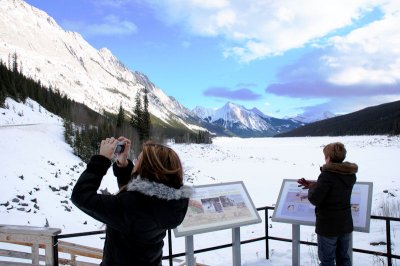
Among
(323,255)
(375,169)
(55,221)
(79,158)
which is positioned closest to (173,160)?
(323,255)

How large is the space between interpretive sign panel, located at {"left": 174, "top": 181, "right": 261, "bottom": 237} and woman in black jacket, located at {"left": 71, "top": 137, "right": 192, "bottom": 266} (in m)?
2.20

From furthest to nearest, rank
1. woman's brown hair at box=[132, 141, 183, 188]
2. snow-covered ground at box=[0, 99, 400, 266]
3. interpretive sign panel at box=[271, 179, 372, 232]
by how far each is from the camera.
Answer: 1. snow-covered ground at box=[0, 99, 400, 266]
2. interpretive sign panel at box=[271, 179, 372, 232]
3. woman's brown hair at box=[132, 141, 183, 188]

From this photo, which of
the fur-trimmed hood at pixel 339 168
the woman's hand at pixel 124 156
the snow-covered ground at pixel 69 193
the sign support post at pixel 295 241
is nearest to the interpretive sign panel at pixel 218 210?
the sign support post at pixel 295 241

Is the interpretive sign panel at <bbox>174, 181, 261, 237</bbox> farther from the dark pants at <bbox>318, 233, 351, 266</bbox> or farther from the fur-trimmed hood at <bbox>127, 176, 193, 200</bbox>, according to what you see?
the fur-trimmed hood at <bbox>127, 176, 193, 200</bbox>

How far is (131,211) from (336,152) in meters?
2.97

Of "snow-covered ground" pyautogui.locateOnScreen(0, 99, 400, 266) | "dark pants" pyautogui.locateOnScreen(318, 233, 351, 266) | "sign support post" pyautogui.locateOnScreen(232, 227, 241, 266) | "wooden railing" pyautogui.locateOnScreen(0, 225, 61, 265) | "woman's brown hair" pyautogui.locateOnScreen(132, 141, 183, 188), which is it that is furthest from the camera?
"snow-covered ground" pyautogui.locateOnScreen(0, 99, 400, 266)

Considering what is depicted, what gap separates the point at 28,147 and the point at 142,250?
21251mm

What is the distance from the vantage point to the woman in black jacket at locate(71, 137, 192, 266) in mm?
2576

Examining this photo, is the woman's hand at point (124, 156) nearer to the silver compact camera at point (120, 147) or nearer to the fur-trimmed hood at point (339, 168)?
the silver compact camera at point (120, 147)

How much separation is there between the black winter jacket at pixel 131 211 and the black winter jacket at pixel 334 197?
2355mm

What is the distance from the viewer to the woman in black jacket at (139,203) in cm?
258

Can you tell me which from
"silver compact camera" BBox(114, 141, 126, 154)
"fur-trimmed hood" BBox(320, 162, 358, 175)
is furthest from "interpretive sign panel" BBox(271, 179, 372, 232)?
"silver compact camera" BBox(114, 141, 126, 154)

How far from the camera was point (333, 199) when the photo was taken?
4566 mm

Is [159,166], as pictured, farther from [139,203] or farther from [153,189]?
[139,203]
